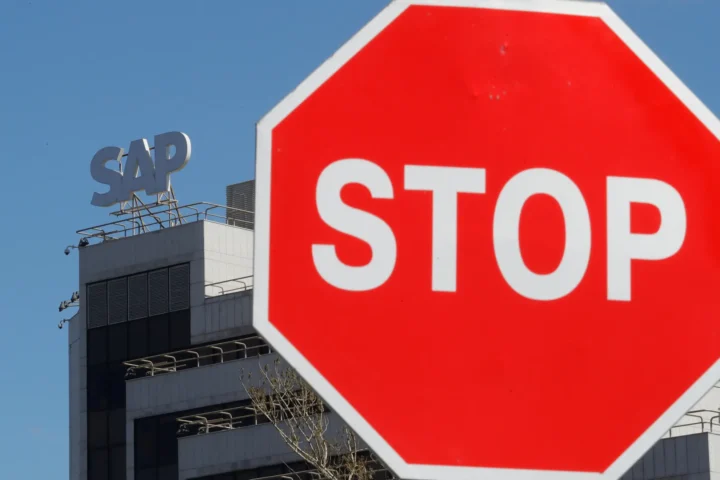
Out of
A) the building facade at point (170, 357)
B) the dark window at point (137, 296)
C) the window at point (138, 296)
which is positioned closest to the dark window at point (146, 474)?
the building facade at point (170, 357)

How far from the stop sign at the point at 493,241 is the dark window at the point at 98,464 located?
6102 cm

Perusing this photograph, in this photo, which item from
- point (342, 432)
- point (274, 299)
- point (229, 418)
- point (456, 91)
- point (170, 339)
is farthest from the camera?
point (170, 339)

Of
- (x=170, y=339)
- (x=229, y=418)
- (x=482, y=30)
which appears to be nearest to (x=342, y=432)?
(x=229, y=418)

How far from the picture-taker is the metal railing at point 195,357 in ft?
195

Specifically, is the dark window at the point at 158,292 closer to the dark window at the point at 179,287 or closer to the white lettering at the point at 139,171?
the dark window at the point at 179,287

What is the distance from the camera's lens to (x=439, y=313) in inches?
128

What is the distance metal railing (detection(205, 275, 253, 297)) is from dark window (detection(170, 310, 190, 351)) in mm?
1263

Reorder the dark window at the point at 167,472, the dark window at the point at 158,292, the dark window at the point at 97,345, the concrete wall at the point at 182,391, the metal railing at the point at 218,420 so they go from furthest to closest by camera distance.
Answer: the dark window at the point at 97,345, the dark window at the point at 158,292, the dark window at the point at 167,472, the metal railing at the point at 218,420, the concrete wall at the point at 182,391

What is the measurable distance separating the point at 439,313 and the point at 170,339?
60483 millimetres

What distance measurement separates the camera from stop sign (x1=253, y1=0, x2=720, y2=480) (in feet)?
10.5

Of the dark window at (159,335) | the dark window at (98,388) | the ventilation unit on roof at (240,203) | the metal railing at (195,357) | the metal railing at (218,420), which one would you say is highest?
the ventilation unit on roof at (240,203)

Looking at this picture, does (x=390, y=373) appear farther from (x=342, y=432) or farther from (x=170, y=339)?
(x=170, y=339)

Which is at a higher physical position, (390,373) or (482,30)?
(482,30)

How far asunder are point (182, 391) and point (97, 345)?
678 cm
